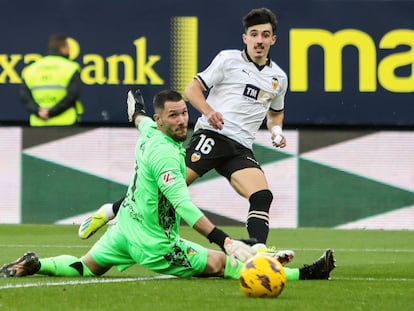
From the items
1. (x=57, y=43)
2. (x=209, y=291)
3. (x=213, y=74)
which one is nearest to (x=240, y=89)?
(x=213, y=74)

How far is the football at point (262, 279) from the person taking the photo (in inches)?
290

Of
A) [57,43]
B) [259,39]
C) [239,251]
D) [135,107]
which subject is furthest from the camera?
[57,43]

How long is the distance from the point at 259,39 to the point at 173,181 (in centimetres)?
229

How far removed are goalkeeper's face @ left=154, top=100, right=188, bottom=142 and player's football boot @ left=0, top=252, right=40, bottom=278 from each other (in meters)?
1.31

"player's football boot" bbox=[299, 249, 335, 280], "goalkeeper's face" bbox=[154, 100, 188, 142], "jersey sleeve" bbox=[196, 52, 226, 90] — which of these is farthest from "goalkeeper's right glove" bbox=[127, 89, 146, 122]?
"player's football boot" bbox=[299, 249, 335, 280]

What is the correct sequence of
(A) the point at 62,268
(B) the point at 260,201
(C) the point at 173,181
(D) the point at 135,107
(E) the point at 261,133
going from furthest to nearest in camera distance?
1. (E) the point at 261,133
2. (B) the point at 260,201
3. (D) the point at 135,107
4. (A) the point at 62,268
5. (C) the point at 173,181

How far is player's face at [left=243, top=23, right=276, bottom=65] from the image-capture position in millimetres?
9805

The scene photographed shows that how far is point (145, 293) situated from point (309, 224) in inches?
349

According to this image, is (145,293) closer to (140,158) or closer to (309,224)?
(140,158)

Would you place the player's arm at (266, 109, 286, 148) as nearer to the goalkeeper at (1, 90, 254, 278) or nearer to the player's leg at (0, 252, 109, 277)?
the goalkeeper at (1, 90, 254, 278)

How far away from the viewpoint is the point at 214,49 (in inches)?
637

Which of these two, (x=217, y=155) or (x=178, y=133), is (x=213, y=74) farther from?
(x=178, y=133)

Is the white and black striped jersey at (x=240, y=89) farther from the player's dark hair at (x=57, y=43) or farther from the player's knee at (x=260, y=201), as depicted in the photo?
the player's dark hair at (x=57, y=43)

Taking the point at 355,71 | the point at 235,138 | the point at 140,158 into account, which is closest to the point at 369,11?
the point at 355,71
